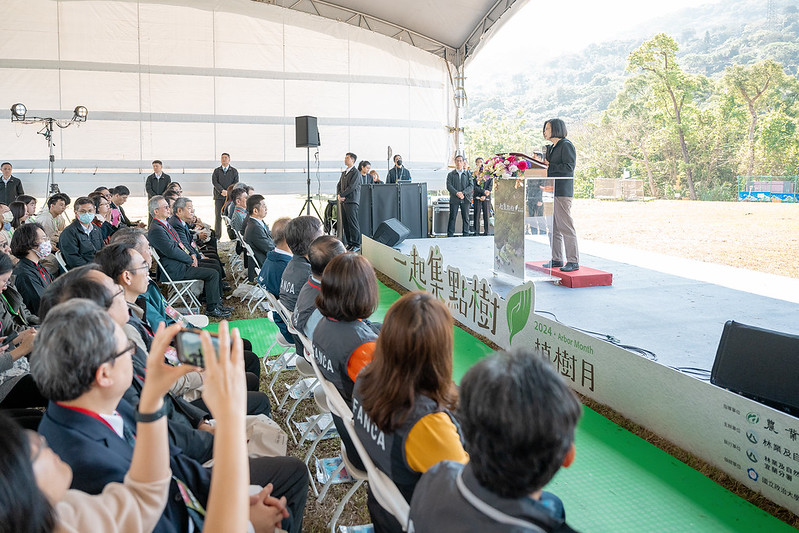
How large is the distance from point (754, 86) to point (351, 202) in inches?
828

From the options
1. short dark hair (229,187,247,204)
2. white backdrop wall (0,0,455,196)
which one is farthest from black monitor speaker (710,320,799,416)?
white backdrop wall (0,0,455,196)

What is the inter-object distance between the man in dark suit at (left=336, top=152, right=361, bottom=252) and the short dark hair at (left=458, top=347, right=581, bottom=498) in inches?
335

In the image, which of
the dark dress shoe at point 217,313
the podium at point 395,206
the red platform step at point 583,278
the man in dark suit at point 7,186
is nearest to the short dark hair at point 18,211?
the dark dress shoe at point 217,313

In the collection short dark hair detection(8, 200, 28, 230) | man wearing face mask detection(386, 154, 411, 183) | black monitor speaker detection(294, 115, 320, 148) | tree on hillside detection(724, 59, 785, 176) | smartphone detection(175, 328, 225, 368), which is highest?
tree on hillside detection(724, 59, 785, 176)

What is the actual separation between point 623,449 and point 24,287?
3.78m

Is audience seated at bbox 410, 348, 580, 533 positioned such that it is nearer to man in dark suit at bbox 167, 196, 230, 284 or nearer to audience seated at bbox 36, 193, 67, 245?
man in dark suit at bbox 167, 196, 230, 284

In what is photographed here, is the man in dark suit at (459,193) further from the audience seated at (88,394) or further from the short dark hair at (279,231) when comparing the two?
the audience seated at (88,394)

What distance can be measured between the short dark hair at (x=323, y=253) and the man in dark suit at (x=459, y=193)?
773cm

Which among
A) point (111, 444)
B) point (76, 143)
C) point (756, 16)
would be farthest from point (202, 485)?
point (756, 16)

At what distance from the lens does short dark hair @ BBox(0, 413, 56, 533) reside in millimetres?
848

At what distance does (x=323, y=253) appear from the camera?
9.59 ft

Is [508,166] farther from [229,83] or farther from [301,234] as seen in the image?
[229,83]

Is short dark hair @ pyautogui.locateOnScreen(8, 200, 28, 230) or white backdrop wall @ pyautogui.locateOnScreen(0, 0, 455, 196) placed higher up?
white backdrop wall @ pyautogui.locateOnScreen(0, 0, 455, 196)

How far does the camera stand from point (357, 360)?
2.13m
